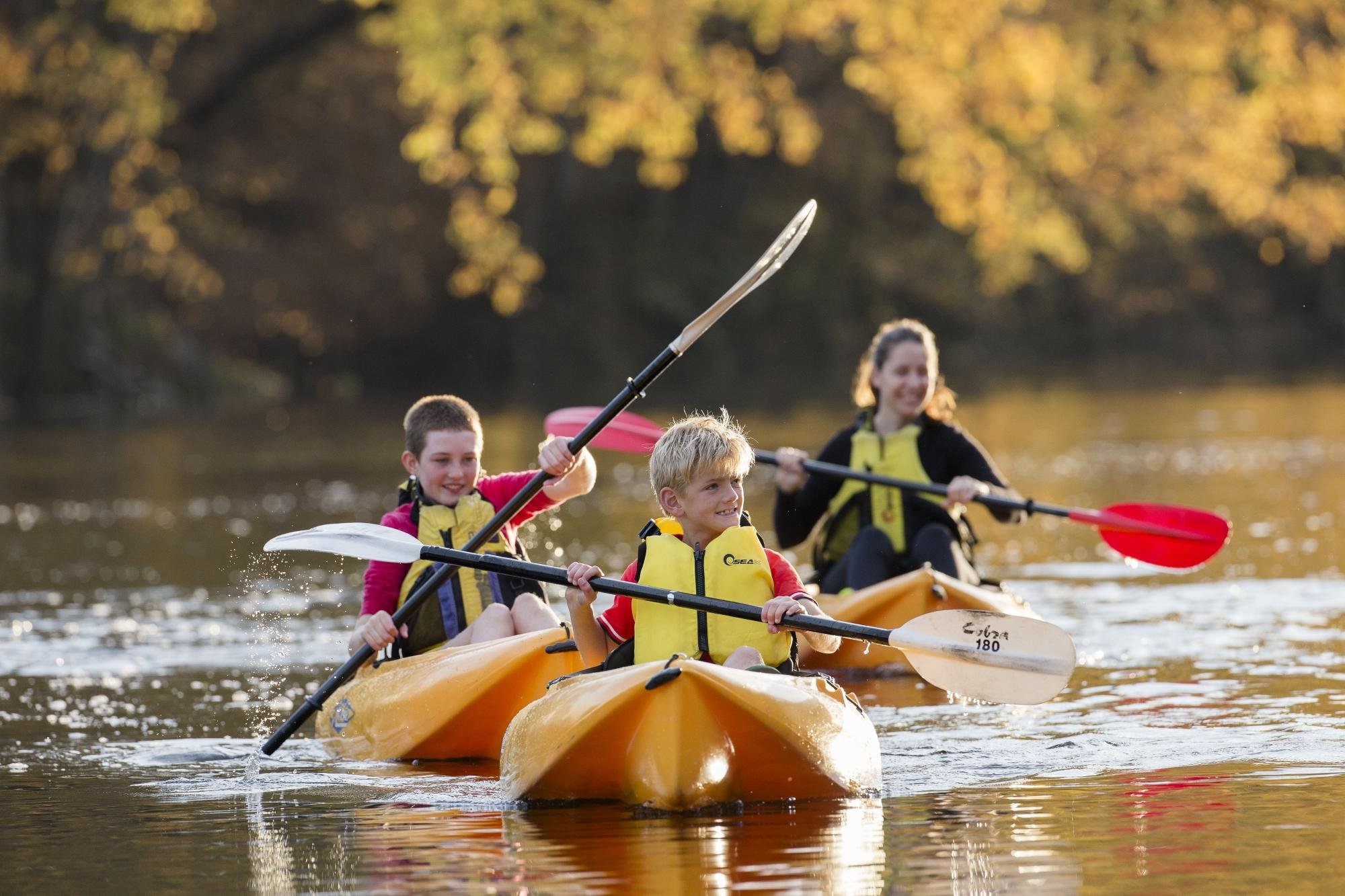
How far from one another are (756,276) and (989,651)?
1.77 m

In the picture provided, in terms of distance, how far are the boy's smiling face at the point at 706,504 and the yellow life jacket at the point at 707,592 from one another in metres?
0.03

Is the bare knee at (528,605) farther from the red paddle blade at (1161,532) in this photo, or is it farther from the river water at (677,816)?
the red paddle blade at (1161,532)

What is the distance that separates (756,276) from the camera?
277 inches

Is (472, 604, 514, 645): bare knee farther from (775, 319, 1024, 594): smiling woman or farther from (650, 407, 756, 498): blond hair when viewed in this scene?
(775, 319, 1024, 594): smiling woman

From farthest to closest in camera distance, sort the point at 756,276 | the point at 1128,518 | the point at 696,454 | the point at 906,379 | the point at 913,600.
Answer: the point at 1128,518 → the point at 906,379 → the point at 913,600 → the point at 756,276 → the point at 696,454

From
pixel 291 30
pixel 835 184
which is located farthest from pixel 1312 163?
pixel 291 30

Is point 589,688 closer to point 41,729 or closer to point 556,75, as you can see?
point 41,729

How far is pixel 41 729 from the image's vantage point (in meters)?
7.04

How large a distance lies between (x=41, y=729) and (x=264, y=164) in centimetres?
2617

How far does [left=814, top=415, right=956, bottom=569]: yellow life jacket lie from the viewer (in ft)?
28.1

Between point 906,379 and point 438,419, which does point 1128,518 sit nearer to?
point 906,379

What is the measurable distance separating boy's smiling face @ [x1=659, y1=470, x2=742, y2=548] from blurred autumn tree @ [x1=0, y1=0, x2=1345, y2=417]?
9.00 meters

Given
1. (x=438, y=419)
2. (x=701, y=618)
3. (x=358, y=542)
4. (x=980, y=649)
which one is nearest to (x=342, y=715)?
(x=358, y=542)

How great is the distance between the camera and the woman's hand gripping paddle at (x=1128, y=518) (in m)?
8.33
